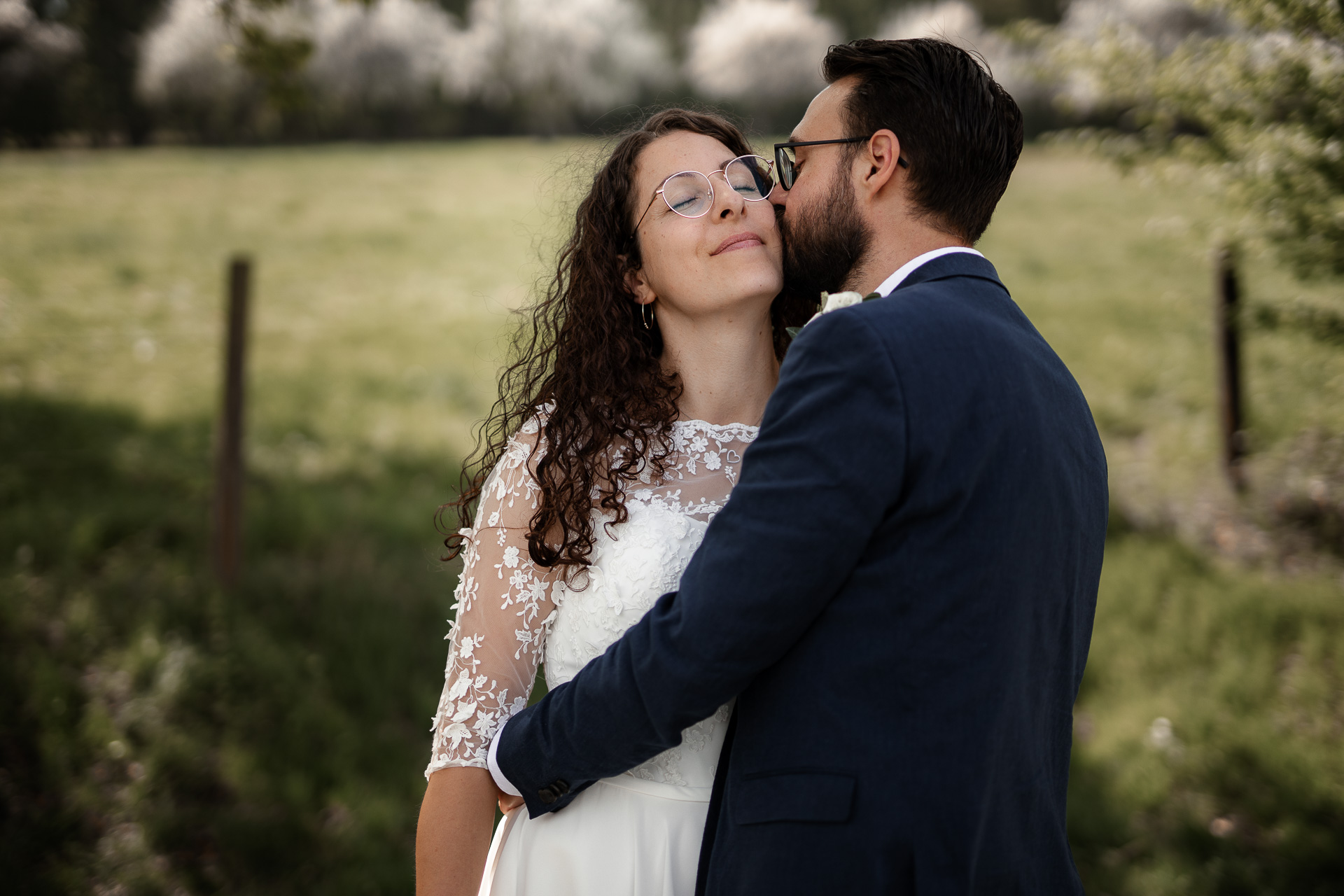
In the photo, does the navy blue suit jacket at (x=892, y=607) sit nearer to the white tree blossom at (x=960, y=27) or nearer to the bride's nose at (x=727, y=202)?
the bride's nose at (x=727, y=202)

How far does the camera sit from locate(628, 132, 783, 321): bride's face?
7.34 ft

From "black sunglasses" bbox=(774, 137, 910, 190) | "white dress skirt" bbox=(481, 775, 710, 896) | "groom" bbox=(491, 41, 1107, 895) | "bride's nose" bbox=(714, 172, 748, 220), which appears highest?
"black sunglasses" bbox=(774, 137, 910, 190)

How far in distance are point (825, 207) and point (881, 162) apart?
0.16 meters

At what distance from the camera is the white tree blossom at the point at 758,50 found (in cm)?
1464

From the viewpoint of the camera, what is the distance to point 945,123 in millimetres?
1838

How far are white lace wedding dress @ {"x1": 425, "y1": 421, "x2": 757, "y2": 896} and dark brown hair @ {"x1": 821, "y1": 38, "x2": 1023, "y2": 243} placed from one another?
80cm

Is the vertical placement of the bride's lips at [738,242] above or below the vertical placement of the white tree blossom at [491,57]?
below

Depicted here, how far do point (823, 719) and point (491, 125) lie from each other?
17339 millimetres

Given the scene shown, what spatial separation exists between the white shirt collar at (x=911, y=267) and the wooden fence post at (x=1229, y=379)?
5.22 metres

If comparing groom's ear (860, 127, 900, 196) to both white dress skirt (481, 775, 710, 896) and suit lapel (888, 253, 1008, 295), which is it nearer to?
suit lapel (888, 253, 1008, 295)

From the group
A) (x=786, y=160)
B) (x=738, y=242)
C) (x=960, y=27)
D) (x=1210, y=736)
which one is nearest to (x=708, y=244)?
(x=738, y=242)

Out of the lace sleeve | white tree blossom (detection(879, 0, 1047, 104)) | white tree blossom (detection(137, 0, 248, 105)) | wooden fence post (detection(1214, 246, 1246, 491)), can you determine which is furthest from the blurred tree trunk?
wooden fence post (detection(1214, 246, 1246, 491))

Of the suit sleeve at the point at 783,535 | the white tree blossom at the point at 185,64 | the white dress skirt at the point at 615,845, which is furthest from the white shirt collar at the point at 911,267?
the white tree blossom at the point at 185,64

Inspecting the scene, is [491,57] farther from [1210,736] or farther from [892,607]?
[892,607]
